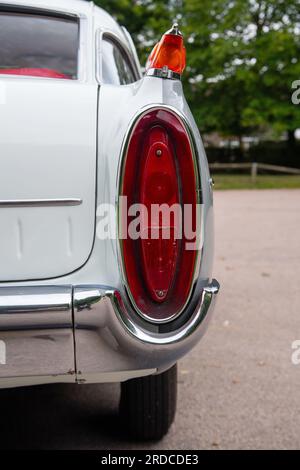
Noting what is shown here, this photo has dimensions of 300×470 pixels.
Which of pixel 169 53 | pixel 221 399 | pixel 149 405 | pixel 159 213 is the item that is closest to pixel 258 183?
pixel 221 399

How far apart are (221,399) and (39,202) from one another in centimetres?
167

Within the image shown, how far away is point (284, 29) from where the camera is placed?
21.7 meters

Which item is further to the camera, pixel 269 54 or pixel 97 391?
pixel 269 54

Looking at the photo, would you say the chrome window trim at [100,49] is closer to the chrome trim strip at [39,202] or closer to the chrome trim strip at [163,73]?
the chrome trim strip at [163,73]

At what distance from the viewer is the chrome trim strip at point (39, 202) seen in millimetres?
1681

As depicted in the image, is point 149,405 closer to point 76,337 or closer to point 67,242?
point 76,337

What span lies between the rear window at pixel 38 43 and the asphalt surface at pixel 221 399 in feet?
5.23

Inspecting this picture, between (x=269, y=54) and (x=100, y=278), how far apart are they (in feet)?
69.9

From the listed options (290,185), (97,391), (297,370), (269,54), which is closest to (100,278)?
(97,391)

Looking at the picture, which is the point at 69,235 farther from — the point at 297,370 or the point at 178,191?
the point at 297,370

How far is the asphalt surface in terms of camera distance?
2477 mm

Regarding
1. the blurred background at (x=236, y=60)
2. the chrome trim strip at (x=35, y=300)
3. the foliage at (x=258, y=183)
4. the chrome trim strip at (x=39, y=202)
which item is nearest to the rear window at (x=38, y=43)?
the chrome trim strip at (x=39, y=202)

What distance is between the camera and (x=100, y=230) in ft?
5.66

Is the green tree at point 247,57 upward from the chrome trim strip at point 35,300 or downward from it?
upward
